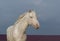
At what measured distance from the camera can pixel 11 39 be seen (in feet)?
22.8

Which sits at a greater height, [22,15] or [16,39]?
[22,15]

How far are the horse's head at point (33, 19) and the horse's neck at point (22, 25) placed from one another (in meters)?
0.16

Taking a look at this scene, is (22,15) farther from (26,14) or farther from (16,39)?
(16,39)

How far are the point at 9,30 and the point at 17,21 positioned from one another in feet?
1.24

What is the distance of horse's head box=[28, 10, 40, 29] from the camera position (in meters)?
6.46

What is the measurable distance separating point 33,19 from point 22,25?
0.38 metres

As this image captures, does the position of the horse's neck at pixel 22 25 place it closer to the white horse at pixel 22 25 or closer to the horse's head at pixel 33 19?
the white horse at pixel 22 25

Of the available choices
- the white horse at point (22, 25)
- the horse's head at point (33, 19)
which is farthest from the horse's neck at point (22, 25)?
the horse's head at point (33, 19)

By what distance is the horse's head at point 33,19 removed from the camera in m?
6.46

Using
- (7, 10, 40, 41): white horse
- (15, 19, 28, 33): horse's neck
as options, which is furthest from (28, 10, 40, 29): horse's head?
(15, 19, 28, 33): horse's neck

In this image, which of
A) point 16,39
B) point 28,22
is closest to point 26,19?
point 28,22

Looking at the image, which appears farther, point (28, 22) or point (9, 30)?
point (9, 30)

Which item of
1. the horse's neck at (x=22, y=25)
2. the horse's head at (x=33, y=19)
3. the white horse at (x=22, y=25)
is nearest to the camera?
the horse's head at (x=33, y=19)

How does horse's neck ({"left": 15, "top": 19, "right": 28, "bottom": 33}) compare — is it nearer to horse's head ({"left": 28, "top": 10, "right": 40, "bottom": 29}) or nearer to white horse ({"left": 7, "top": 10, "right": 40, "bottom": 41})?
white horse ({"left": 7, "top": 10, "right": 40, "bottom": 41})
